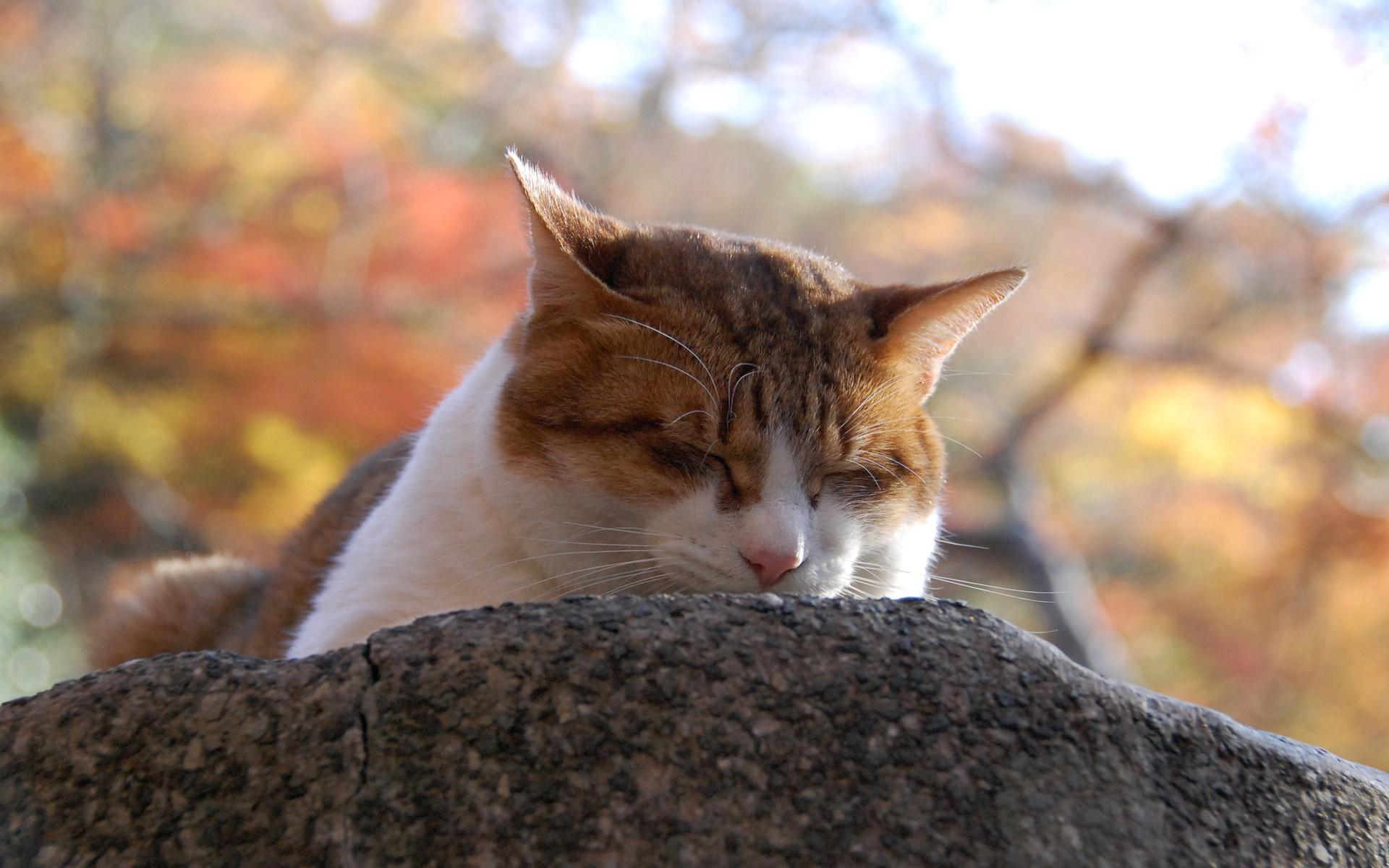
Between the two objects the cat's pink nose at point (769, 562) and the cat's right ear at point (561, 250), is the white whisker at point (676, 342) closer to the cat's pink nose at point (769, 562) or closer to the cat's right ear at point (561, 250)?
the cat's right ear at point (561, 250)

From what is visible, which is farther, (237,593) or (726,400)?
(237,593)

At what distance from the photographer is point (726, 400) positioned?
196cm

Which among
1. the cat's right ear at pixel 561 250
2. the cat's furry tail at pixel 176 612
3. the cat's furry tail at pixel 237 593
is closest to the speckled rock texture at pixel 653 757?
the cat's right ear at pixel 561 250

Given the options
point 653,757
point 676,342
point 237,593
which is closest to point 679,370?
point 676,342

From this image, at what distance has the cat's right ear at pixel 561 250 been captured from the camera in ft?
6.61

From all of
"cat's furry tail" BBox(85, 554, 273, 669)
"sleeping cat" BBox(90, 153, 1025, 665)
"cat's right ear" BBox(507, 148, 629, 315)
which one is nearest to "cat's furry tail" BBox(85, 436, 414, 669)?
"cat's furry tail" BBox(85, 554, 273, 669)

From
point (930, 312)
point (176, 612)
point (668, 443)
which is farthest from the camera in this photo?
point (176, 612)

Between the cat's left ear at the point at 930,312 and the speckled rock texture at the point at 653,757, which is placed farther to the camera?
the cat's left ear at the point at 930,312

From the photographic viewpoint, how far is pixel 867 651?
152 centimetres

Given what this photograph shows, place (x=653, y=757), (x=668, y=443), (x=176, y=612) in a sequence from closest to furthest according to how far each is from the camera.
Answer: (x=653, y=757), (x=668, y=443), (x=176, y=612)

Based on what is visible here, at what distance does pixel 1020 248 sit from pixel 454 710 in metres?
7.55

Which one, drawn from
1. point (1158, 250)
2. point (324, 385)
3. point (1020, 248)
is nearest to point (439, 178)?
point (324, 385)

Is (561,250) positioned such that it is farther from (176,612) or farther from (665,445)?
(176,612)

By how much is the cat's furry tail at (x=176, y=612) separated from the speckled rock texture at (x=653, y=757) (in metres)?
1.49
